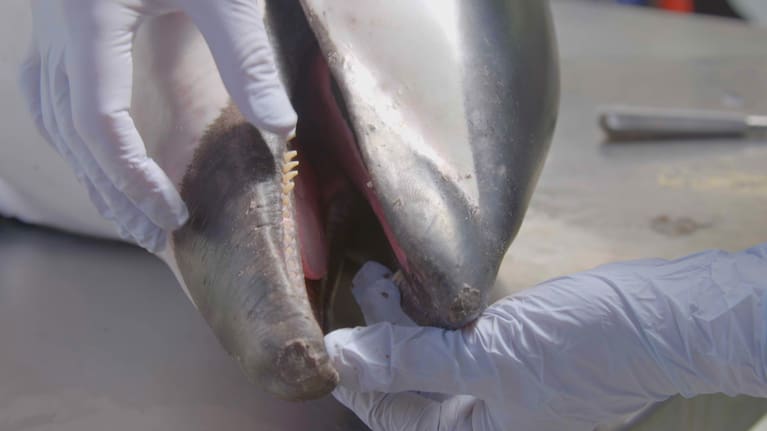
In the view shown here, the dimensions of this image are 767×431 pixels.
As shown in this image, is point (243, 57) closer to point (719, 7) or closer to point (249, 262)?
point (249, 262)

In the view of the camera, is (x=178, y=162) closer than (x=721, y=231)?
Yes

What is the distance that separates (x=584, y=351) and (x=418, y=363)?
7.7 inches

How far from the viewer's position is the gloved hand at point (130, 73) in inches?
39.8

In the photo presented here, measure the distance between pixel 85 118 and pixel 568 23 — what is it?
3018 mm

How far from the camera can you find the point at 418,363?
1.02 metres

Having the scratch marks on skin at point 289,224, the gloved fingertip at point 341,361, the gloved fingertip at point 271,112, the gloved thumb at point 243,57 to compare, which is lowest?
the gloved fingertip at point 341,361

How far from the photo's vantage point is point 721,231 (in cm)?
188

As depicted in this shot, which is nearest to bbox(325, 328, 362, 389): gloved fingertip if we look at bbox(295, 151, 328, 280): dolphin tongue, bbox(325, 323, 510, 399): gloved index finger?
bbox(325, 323, 510, 399): gloved index finger

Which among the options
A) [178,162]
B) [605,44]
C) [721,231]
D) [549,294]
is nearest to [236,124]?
[178,162]

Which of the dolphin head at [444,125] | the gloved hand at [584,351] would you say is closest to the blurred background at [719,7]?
the dolphin head at [444,125]

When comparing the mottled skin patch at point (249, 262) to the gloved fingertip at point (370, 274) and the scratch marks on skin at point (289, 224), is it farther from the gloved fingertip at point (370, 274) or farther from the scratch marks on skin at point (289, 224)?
the gloved fingertip at point (370, 274)

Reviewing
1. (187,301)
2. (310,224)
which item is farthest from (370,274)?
(187,301)

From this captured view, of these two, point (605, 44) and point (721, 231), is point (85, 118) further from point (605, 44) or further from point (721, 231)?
point (605, 44)

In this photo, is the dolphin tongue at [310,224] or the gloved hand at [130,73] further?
the dolphin tongue at [310,224]
